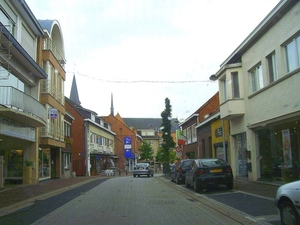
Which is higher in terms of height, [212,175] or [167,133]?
[167,133]

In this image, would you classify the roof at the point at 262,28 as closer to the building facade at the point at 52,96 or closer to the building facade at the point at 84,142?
the building facade at the point at 52,96

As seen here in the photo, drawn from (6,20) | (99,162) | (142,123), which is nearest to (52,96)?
(6,20)

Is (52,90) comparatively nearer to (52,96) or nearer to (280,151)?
(52,96)

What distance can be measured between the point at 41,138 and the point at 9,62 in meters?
8.65

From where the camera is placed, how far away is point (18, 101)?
17094 mm

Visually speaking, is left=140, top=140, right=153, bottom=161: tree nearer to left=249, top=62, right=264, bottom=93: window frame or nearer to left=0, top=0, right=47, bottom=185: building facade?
left=0, top=0, right=47, bottom=185: building facade

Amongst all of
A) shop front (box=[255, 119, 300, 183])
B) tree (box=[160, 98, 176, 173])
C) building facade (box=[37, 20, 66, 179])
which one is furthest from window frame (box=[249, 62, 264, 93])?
tree (box=[160, 98, 176, 173])

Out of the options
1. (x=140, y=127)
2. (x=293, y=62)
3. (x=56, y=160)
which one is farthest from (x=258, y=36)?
(x=140, y=127)

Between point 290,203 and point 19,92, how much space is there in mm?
13893

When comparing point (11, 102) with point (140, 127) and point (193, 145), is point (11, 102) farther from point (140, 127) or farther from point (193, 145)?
point (140, 127)

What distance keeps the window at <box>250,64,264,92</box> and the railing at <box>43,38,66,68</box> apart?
14.5 m

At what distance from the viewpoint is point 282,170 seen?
52.2 ft

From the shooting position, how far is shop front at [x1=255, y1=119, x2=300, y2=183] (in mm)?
14745

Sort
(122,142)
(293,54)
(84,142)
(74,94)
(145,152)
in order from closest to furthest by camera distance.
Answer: (293,54)
(84,142)
(74,94)
(122,142)
(145,152)
